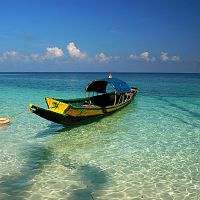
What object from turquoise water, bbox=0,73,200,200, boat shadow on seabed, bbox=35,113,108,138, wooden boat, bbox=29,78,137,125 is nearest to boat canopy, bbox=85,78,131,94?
wooden boat, bbox=29,78,137,125

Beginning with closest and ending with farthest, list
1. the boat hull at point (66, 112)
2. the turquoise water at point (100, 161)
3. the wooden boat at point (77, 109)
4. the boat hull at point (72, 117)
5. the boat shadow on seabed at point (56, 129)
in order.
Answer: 1. the turquoise water at point (100, 161)
2. the boat hull at point (72, 117)
3. the boat hull at point (66, 112)
4. the wooden boat at point (77, 109)
5. the boat shadow on seabed at point (56, 129)

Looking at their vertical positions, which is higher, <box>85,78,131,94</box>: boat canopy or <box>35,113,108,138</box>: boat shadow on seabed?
<box>85,78,131,94</box>: boat canopy

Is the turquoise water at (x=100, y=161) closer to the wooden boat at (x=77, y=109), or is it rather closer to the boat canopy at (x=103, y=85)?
the wooden boat at (x=77, y=109)

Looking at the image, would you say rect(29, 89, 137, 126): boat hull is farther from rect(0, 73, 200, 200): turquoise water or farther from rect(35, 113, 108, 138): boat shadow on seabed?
rect(0, 73, 200, 200): turquoise water

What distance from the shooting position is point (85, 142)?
14273mm

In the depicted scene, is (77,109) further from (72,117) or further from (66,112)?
(66,112)

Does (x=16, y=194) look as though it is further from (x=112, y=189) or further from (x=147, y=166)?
(x=147, y=166)

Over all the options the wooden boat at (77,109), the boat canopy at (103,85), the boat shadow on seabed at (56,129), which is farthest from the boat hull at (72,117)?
the boat canopy at (103,85)

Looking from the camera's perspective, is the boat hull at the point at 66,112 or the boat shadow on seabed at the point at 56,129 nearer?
the boat hull at the point at 66,112

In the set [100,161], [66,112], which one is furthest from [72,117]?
[100,161]

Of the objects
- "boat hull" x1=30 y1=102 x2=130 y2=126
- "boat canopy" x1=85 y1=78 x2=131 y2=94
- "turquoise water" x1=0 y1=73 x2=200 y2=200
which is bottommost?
"turquoise water" x1=0 y1=73 x2=200 y2=200

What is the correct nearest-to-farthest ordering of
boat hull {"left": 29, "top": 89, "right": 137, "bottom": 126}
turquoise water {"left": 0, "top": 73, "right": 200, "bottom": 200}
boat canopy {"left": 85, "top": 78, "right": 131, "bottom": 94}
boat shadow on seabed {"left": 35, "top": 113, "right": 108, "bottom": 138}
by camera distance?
turquoise water {"left": 0, "top": 73, "right": 200, "bottom": 200} < boat hull {"left": 29, "top": 89, "right": 137, "bottom": 126} < boat shadow on seabed {"left": 35, "top": 113, "right": 108, "bottom": 138} < boat canopy {"left": 85, "top": 78, "right": 131, "bottom": 94}

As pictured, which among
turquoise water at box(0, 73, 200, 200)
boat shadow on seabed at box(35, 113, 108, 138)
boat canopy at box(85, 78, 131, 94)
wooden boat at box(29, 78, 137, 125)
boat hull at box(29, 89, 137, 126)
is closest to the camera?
turquoise water at box(0, 73, 200, 200)

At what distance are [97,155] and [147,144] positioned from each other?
3.11 m
